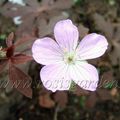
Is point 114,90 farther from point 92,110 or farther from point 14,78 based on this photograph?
point 14,78

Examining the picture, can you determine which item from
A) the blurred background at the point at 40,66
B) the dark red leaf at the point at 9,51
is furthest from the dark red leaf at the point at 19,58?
the blurred background at the point at 40,66

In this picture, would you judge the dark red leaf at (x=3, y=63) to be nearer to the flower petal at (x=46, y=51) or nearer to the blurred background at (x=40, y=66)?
the flower petal at (x=46, y=51)

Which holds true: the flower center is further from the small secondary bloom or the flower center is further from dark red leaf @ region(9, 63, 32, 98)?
dark red leaf @ region(9, 63, 32, 98)

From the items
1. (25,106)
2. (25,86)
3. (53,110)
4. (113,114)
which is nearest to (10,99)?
(25,106)

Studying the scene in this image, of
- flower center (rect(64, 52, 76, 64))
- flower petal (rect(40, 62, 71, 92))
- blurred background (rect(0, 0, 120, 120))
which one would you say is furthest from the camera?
blurred background (rect(0, 0, 120, 120))

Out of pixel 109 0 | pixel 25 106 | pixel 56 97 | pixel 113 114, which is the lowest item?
pixel 113 114

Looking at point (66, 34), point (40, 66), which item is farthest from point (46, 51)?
point (40, 66)

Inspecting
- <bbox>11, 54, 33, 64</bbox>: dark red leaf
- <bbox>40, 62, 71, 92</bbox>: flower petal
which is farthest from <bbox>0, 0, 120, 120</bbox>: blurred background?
<bbox>40, 62, 71, 92</bbox>: flower petal
